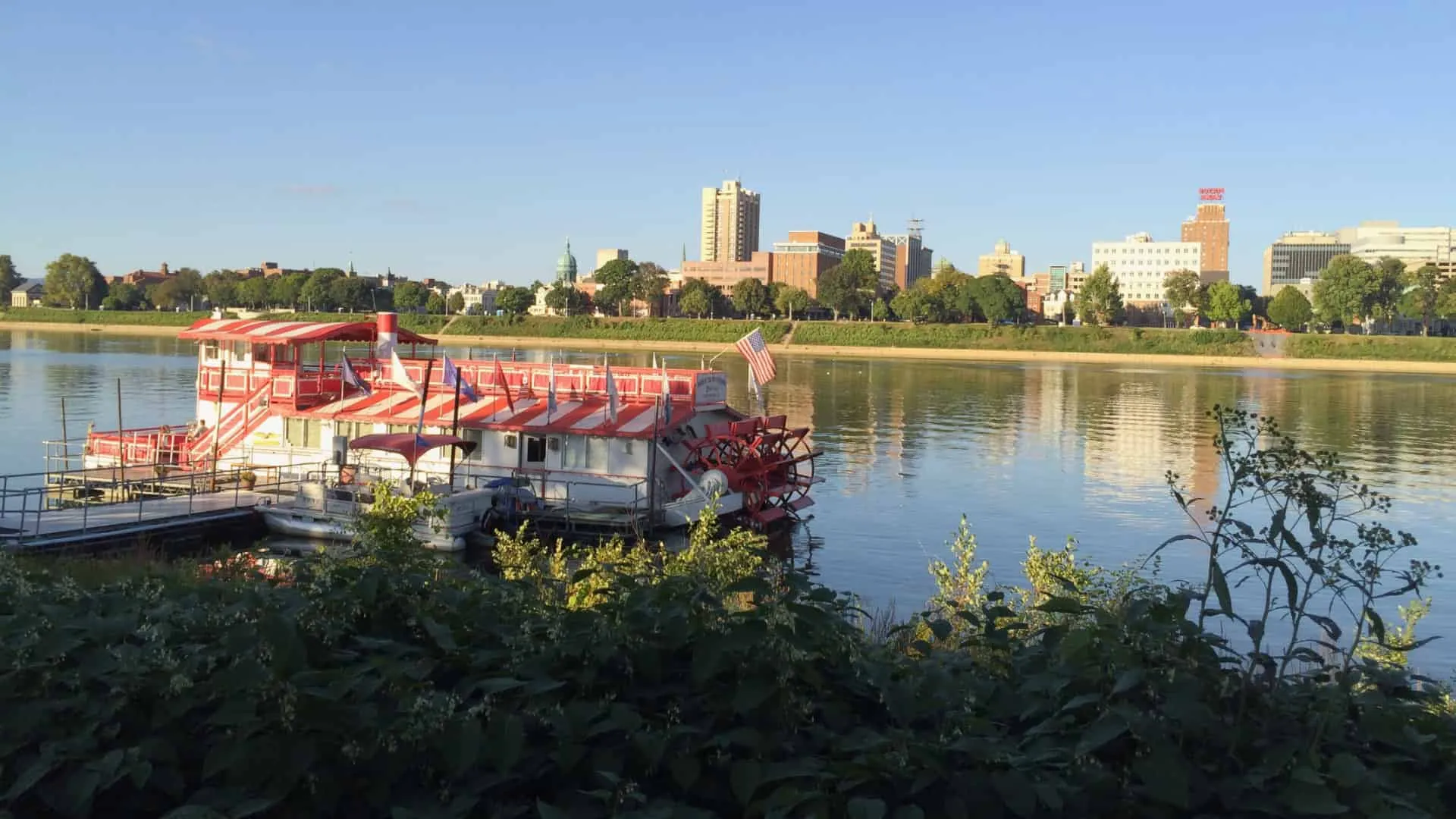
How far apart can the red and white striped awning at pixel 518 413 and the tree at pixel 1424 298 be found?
178516 mm

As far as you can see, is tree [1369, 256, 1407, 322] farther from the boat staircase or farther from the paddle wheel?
the boat staircase

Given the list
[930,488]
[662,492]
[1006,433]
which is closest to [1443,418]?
[1006,433]

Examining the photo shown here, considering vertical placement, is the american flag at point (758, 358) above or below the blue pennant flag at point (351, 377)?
above

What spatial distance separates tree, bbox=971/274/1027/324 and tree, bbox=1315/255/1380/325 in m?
47.5

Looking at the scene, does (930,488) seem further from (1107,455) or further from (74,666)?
(74,666)

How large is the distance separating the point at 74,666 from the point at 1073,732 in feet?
19.4

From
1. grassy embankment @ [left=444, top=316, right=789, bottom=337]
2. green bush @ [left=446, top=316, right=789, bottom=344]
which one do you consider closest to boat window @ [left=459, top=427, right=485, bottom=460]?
grassy embankment @ [left=444, top=316, right=789, bottom=337]

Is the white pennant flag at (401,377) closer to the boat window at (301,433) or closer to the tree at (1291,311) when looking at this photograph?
the boat window at (301,433)

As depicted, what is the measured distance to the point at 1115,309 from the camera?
199 m

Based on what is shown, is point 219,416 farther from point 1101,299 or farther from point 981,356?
point 1101,299

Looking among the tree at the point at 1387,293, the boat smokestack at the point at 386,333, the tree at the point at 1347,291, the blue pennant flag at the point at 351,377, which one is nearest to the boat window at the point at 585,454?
the blue pennant flag at the point at 351,377

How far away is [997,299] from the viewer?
191250 millimetres

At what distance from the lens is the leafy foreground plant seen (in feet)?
20.7

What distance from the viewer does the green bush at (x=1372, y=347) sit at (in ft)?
503
